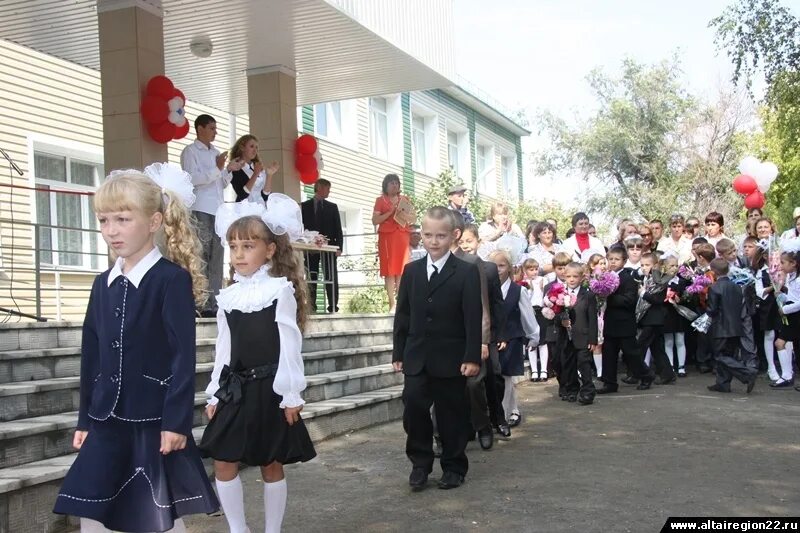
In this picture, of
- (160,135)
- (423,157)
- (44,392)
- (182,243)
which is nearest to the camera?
(182,243)

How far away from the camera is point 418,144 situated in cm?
2844

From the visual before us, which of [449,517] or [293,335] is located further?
[449,517]

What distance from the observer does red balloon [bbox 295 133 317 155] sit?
1303cm

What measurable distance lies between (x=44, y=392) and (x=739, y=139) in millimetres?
37302

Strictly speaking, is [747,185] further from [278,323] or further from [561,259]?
[278,323]

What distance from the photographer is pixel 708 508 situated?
17.6ft

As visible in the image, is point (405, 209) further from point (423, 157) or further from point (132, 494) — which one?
point (423, 157)

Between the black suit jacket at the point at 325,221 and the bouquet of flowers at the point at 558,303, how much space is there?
3291 millimetres

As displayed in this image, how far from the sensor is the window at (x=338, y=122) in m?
21.7

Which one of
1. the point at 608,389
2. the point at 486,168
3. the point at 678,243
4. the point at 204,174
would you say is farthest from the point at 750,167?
the point at 486,168

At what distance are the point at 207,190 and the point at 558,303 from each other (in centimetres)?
420

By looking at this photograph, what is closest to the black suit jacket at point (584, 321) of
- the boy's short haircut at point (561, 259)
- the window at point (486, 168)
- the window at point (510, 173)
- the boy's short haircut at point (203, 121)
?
the boy's short haircut at point (561, 259)

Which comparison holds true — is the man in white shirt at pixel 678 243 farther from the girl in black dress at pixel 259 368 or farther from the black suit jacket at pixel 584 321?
the girl in black dress at pixel 259 368

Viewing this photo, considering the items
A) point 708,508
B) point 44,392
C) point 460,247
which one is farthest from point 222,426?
point 460,247
